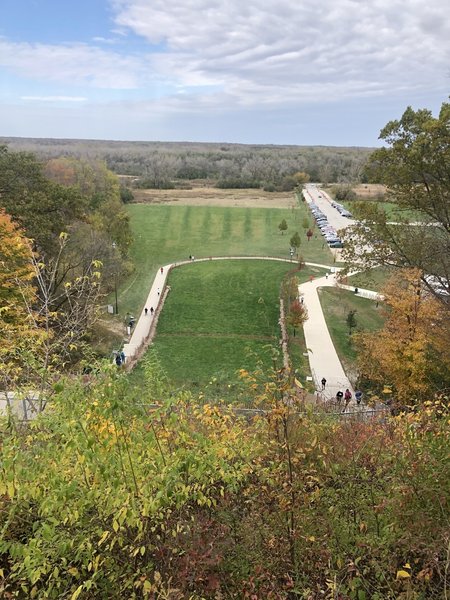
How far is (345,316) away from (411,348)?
1342 cm

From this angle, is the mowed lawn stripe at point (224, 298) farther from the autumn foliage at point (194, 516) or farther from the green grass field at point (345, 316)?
the autumn foliage at point (194, 516)

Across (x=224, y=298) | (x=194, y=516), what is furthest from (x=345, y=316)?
(x=194, y=516)

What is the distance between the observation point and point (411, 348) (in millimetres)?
15555

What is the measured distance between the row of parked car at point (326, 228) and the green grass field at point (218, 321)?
28.7 feet

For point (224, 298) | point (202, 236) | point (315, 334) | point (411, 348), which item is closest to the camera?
point (411, 348)

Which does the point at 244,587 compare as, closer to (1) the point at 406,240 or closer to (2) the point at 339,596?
(2) the point at 339,596

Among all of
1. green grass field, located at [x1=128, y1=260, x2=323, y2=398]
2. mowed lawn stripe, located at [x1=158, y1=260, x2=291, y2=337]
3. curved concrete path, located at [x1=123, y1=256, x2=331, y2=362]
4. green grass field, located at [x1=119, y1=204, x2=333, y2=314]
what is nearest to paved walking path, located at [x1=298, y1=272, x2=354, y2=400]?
green grass field, located at [x1=128, y1=260, x2=323, y2=398]

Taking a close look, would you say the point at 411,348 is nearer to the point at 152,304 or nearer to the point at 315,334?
the point at 315,334

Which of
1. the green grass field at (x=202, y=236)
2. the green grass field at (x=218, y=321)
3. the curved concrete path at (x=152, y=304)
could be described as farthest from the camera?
the green grass field at (x=202, y=236)

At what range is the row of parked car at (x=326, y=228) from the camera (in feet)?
157

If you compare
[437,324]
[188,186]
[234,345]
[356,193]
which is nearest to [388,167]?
[437,324]

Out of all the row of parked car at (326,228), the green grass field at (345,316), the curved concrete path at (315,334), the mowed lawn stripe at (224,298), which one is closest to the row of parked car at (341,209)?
the row of parked car at (326,228)

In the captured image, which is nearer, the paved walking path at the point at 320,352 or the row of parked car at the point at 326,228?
the paved walking path at the point at 320,352

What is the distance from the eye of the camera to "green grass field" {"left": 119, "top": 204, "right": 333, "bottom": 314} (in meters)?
42.4
